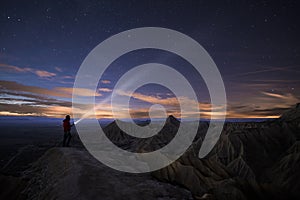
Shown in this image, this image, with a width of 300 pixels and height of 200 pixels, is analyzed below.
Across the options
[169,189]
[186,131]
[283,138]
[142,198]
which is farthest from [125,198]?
[186,131]

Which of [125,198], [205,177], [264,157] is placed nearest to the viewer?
[125,198]

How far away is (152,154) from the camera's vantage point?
13.1m

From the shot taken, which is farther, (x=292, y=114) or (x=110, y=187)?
(x=292, y=114)

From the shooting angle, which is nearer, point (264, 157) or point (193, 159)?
point (193, 159)

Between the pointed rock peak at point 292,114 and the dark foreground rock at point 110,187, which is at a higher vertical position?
the pointed rock peak at point 292,114

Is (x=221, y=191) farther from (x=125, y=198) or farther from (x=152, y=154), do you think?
(x=152, y=154)

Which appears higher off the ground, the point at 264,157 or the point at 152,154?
the point at 152,154

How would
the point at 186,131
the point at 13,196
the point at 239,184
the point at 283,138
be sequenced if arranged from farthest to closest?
1. the point at 186,131
2. the point at 283,138
3. the point at 13,196
4. the point at 239,184

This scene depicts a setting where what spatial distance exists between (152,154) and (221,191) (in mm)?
6202

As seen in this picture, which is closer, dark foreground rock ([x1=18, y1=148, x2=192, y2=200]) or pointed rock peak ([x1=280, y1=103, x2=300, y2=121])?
dark foreground rock ([x1=18, y1=148, x2=192, y2=200])

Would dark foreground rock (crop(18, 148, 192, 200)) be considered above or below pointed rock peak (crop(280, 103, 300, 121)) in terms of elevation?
below

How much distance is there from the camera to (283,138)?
1909 inches

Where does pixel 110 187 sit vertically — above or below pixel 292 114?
below

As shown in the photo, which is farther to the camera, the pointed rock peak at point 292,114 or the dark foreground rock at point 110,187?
the pointed rock peak at point 292,114
